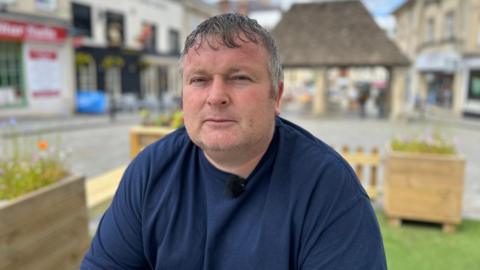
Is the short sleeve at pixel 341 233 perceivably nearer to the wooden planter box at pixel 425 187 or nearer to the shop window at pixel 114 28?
the wooden planter box at pixel 425 187

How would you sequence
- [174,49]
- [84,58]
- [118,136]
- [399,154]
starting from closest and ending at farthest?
1. [399,154]
2. [118,136]
3. [84,58]
4. [174,49]

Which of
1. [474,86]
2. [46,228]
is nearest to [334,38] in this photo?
[474,86]

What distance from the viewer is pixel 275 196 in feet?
4.61

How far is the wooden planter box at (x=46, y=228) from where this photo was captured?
7.86 ft

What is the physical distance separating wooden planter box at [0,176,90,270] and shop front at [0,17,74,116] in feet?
47.8

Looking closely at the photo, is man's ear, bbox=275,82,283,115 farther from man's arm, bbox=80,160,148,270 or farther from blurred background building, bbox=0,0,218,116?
blurred background building, bbox=0,0,218,116

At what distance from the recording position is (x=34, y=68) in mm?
16719

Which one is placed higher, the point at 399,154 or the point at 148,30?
the point at 148,30

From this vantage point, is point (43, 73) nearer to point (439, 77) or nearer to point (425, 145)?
point (425, 145)

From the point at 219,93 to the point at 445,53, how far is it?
79.9ft

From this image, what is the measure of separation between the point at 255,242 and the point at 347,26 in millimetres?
19120

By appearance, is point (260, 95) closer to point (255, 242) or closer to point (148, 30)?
point (255, 242)

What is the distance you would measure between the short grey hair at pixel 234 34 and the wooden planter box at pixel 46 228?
168cm

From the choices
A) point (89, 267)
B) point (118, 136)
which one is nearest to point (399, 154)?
point (89, 267)
